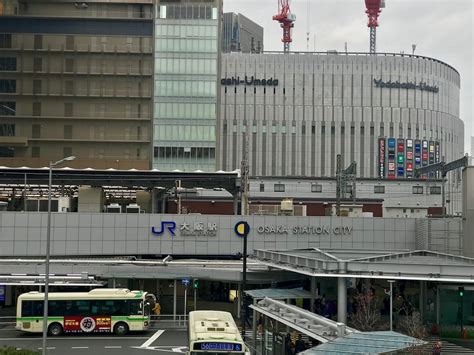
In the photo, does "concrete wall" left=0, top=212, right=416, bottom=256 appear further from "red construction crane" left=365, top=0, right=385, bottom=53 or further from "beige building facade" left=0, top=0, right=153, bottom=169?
"red construction crane" left=365, top=0, right=385, bottom=53

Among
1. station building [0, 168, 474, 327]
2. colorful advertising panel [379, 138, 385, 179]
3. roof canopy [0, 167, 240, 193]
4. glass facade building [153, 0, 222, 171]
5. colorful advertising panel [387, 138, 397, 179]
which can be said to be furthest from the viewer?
colorful advertising panel [379, 138, 385, 179]

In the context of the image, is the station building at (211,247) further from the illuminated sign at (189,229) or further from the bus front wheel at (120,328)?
the bus front wheel at (120,328)

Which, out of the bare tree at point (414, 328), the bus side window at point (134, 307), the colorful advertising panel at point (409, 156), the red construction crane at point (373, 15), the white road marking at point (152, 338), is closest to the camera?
the bare tree at point (414, 328)

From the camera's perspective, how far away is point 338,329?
2561cm

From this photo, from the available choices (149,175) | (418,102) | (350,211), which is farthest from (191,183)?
(418,102)

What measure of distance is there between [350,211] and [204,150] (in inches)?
1092

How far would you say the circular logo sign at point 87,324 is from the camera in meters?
44.7

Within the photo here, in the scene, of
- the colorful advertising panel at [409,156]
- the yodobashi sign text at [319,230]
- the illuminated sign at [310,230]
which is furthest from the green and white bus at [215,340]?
the colorful advertising panel at [409,156]

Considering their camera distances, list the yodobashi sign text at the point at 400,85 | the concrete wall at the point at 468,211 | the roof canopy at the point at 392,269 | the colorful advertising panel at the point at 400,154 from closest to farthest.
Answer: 1. the roof canopy at the point at 392,269
2. the concrete wall at the point at 468,211
3. the colorful advertising panel at the point at 400,154
4. the yodobashi sign text at the point at 400,85

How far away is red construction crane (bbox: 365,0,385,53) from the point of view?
18809 cm

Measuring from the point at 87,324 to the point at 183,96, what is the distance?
2190 inches

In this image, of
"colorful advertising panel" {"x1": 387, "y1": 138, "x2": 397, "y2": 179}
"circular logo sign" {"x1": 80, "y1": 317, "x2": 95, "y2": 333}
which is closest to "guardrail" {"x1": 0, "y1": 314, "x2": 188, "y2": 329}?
"circular logo sign" {"x1": 80, "y1": 317, "x2": 95, "y2": 333}

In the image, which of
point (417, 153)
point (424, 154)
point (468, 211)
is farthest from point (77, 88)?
point (424, 154)

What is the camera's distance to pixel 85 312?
147ft
